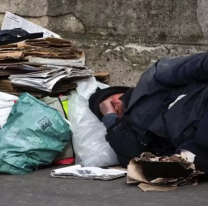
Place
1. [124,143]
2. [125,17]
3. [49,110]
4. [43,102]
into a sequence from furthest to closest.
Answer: [125,17] → [43,102] → [49,110] → [124,143]

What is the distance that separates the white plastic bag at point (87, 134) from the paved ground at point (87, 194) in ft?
1.49

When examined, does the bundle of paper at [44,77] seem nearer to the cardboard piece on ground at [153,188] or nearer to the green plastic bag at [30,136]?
the green plastic bag at [30,136]

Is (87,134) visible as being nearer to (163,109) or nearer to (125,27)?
(163,109)

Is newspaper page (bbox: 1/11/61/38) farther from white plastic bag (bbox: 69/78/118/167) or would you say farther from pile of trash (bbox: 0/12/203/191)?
white plastic bag (bbox: 69/78/118/167)

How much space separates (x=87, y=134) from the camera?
4.41m

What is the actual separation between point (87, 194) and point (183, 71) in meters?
1.00

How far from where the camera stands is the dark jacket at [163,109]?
12.0ft

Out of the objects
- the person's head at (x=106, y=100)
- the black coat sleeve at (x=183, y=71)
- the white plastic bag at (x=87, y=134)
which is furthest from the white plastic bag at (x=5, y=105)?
the black coat sleeve at (x=183, y=71)

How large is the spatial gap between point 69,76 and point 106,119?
0.55 meters

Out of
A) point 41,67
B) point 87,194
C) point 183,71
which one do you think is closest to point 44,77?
point 41,67

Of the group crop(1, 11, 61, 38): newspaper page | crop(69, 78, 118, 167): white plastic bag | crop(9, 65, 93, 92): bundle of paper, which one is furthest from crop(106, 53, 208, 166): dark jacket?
crop(1, 11, 61, 38): newspaper page

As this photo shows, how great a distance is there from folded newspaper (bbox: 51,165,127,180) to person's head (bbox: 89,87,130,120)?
1.82ft

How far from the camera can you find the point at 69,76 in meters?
4.65

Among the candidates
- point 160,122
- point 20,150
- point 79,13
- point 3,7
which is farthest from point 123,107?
point 3,7
